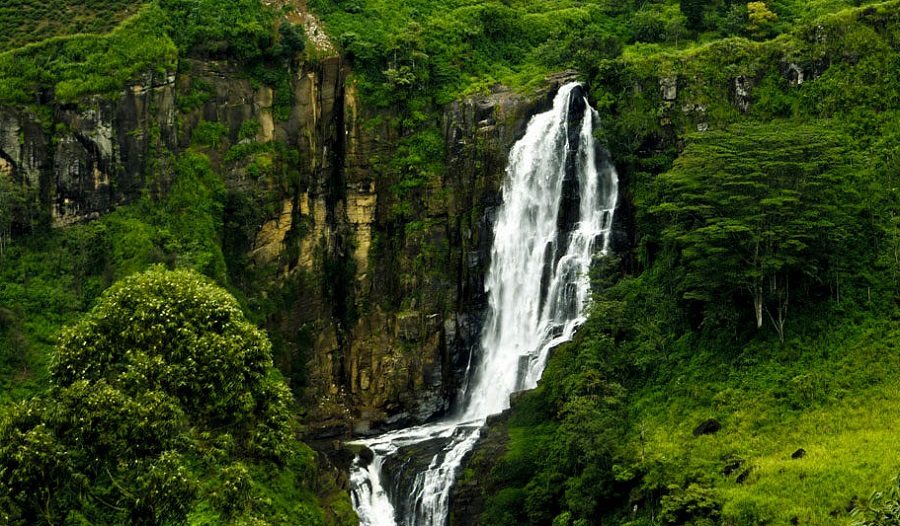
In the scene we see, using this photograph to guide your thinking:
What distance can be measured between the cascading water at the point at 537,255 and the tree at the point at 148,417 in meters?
17.9

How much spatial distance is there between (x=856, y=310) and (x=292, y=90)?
27.2m

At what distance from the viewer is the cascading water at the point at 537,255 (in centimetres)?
4122

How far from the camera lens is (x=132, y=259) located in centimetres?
4059

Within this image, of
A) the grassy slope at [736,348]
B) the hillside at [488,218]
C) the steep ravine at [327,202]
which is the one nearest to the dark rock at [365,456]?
the hillside at [488,218]

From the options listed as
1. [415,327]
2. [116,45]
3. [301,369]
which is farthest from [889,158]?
[116,45]

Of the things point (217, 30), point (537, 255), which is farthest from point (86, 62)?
point (537, 255)

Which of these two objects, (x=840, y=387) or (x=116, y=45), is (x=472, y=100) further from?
(x=840, y=387)

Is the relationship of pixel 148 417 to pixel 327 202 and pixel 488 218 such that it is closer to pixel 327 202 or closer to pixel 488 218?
pixel 488 218

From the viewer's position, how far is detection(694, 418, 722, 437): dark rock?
30828 millimetres

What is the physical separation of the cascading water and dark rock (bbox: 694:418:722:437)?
9627 mm

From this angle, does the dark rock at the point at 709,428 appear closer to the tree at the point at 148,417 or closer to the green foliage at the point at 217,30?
the tree at the point at 148,417

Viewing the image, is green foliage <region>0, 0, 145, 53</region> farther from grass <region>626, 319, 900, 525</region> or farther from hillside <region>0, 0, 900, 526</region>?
grass <region>626, 319, 900, 525</region>

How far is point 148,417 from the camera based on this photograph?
61.5ft

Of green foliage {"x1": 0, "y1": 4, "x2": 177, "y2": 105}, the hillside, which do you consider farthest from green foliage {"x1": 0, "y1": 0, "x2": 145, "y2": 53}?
green foliage {"x1": 0, "y1": 4, "x2": 177, "y2": 105}
